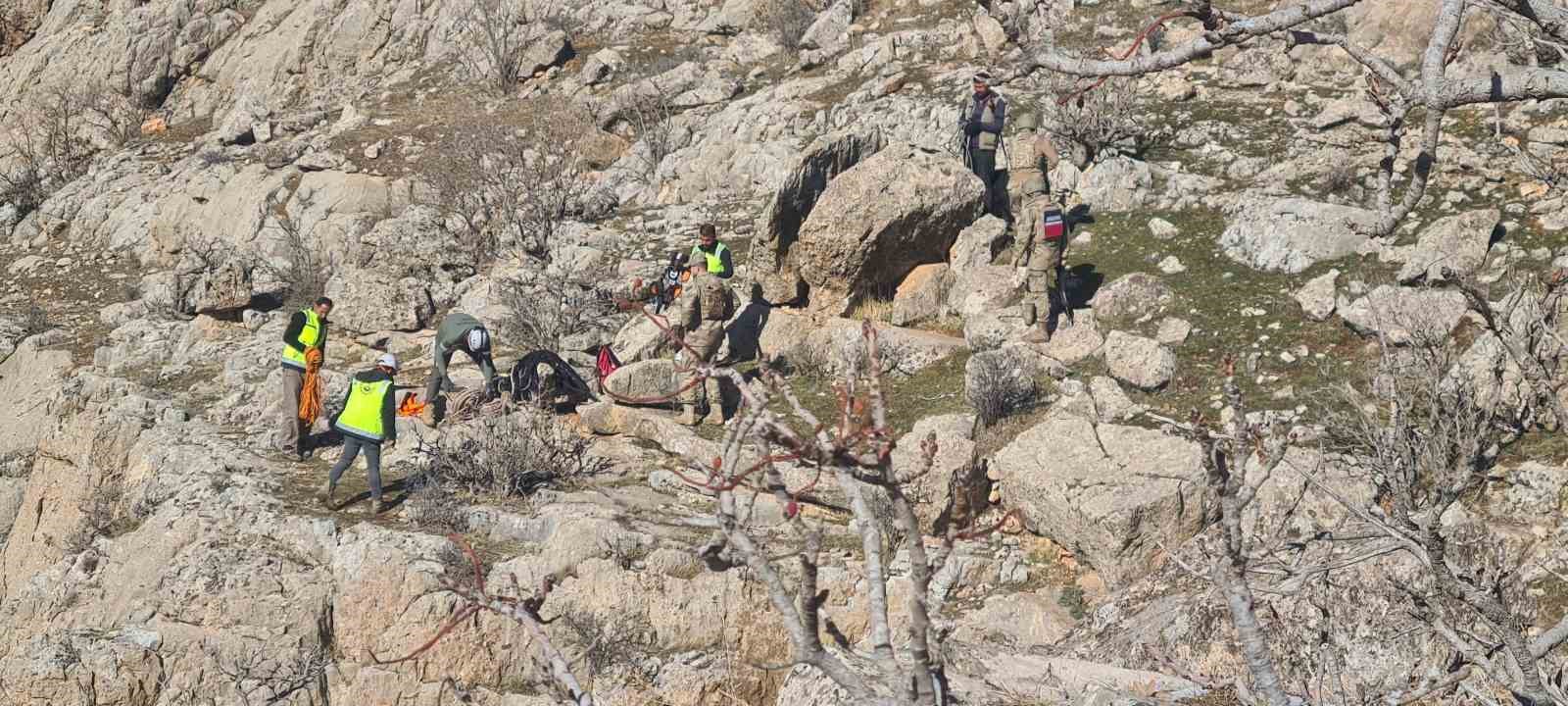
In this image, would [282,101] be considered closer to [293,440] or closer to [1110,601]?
[293,440]

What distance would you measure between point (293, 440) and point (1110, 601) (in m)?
7.16

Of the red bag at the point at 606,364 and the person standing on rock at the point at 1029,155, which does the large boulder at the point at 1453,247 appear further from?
the red bag at the point at 606,364

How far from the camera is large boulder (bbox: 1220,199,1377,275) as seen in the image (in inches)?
444

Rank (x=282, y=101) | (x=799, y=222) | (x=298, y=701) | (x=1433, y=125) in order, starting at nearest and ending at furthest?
(x=1433, y=125), (x=298, y=701), (x=799, y=222), (x=282, y=101)

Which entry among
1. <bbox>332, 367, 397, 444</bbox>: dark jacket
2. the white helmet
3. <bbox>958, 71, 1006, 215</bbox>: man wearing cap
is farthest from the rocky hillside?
the white helmet

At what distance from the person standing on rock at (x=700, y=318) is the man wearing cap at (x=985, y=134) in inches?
136

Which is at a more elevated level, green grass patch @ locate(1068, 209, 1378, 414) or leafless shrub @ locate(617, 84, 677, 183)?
green grass patch @ locate(1068, 209, 1378, 414)

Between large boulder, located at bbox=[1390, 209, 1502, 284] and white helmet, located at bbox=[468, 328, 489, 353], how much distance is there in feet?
25.7

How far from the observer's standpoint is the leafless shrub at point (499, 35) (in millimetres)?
21312

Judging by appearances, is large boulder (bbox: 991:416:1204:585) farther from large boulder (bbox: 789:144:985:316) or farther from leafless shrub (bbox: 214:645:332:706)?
leafless shrub (bbox: 214:645:332:706)

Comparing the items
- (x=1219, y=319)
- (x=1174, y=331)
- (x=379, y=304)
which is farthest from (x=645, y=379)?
(x=1219, y=319)

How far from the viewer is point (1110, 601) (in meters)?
8.14

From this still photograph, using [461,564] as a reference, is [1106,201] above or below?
below

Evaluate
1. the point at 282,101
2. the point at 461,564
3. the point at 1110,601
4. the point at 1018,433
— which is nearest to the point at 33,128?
the point at 282,101
